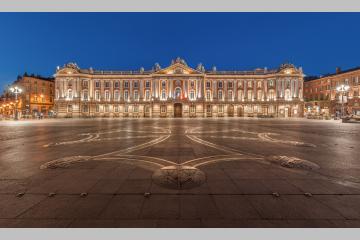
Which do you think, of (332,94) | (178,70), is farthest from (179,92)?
(332,94)

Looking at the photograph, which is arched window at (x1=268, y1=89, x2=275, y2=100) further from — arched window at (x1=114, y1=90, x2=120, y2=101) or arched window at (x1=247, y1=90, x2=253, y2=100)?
arched window at (x1=114, y1=90, x2=120, y2=101)

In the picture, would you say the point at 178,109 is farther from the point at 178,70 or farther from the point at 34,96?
the point at 34,96

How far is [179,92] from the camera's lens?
73.1 meters

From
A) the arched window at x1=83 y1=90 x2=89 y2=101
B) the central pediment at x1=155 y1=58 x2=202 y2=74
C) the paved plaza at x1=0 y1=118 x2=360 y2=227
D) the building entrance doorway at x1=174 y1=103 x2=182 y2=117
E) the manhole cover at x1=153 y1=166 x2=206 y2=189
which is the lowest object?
the paved plaza at x1=0 y1=118 x2=360 y2=227

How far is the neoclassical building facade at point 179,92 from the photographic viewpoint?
7219 centimetres

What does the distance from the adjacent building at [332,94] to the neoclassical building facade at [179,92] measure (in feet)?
20.9

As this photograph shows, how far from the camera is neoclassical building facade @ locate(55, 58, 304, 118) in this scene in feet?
237

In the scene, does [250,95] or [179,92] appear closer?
[179,92]

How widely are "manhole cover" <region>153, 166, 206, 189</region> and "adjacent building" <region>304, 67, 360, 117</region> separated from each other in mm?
62958

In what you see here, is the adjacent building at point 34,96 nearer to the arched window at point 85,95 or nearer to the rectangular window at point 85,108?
the rectangular window at point 85,108

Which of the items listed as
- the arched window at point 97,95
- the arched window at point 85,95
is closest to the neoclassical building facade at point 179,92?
the arched window at point 97,95

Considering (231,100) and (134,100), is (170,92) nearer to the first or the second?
(134,100)

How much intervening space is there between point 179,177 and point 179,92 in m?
68.2

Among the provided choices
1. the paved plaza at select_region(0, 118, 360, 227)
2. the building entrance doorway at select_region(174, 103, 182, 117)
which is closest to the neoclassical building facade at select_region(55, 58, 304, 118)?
the building entrance doorway at select_region(174, 103, 182, 117)
